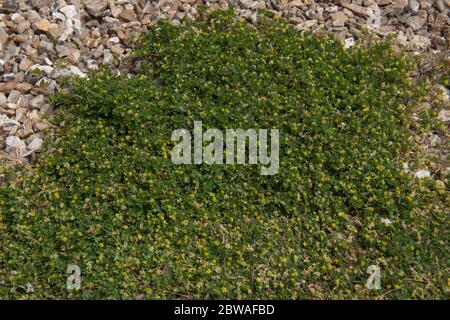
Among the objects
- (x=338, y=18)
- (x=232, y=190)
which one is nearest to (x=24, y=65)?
(x=232, y=190)

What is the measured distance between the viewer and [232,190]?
4988mm

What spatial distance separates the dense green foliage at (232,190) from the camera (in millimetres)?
4547

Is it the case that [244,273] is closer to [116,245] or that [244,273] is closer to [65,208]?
[116,245]

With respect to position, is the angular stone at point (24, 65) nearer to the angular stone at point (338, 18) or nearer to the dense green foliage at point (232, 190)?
the dense green foliage at point (232, 190)

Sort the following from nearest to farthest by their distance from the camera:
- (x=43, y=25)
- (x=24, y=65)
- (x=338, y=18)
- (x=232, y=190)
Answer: (x=232, y=190), (x=24, y=65), (x=43, y=25), (x=338, y=18)

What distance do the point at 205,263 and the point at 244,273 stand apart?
0.36 metres

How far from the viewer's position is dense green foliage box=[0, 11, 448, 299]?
4.55m

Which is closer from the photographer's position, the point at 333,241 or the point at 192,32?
the point at 333,241

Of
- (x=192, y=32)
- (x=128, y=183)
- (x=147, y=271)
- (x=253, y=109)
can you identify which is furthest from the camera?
(x=192, y=32)

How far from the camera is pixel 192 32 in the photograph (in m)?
6.02

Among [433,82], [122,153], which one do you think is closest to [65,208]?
[122,153]

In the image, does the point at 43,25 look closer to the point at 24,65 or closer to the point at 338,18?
the point at 24,65

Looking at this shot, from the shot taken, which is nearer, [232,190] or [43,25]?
[232,190]

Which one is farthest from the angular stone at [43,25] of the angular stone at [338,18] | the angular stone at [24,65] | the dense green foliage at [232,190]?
the angular stone at [338,18]
